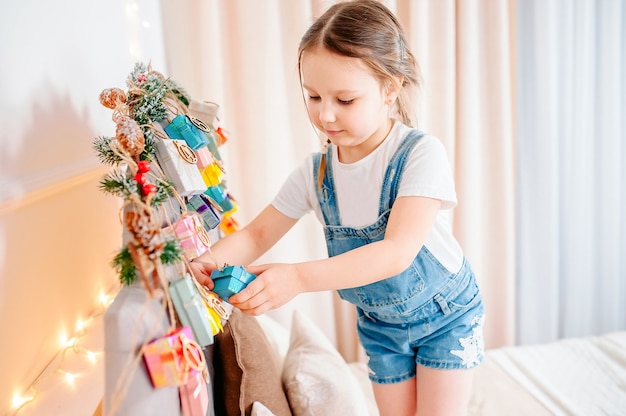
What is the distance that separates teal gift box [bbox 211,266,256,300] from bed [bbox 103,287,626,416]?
15cm

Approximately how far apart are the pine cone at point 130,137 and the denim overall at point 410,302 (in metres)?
0.51

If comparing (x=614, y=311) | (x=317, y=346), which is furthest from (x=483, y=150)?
(x=317, y=346)

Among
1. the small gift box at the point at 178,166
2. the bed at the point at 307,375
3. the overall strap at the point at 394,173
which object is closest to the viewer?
the bed at the point at 307,375

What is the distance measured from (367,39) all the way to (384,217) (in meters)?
0.36

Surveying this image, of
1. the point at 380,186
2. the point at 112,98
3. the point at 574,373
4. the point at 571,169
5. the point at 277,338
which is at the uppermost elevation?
the point at 112,98

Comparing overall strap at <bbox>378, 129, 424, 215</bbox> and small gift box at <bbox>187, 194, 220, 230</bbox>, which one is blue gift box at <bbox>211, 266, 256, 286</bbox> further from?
overall strap at <bbox>378, 129, 424, 215</bbox>

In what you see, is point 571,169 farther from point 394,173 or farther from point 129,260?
point 129,260

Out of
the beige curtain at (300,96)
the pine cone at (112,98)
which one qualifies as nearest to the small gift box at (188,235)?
the pine cone at (112,98)

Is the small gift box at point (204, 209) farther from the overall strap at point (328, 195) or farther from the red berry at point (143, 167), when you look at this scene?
the overall strap at point (328, 195)

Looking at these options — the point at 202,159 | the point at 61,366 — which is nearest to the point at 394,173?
the point at 202,159

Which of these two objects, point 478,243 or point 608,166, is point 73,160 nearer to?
point 478,243

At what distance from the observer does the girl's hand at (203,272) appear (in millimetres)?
865

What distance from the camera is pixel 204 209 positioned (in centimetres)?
98

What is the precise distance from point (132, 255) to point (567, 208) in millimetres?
2123
